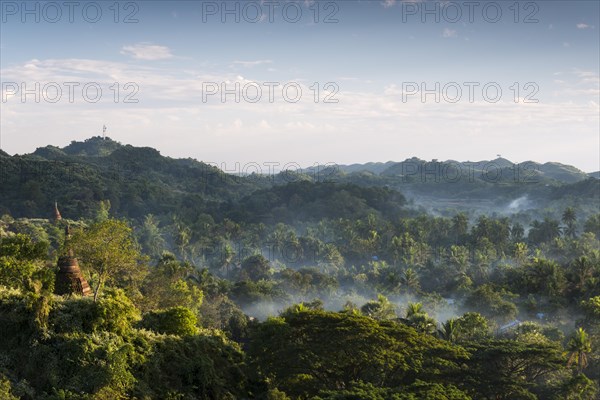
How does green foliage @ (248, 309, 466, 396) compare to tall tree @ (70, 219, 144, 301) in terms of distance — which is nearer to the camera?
green foliage @ (248, 309, 466, 396)

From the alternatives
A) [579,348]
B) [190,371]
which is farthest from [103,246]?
[579,348]

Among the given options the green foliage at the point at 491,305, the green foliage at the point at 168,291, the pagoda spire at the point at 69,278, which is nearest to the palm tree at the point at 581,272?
the green foliage at the point at 491,305

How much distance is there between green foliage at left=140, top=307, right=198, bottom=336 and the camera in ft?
111

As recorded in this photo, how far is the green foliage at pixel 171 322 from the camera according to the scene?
33.8 meters

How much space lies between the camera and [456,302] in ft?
260

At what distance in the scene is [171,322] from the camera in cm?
3403

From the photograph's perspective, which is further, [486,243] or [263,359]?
[486,243]

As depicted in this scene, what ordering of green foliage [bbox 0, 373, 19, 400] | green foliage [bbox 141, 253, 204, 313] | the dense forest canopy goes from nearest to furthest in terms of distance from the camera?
green foliage [bbox 0, 373, 19, 400]
the dense forest canopy
green foliage [bbox 141, 253, 204, 313]

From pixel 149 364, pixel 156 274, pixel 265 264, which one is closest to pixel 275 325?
pixel 149 364

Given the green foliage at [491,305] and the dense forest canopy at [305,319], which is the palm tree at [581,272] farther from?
the green foliage at [491,305]

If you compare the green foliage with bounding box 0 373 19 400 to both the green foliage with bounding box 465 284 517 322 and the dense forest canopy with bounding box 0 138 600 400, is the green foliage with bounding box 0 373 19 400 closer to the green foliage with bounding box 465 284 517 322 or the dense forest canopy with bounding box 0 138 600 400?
the dense forest canopy with bounding box 0 138 600 400

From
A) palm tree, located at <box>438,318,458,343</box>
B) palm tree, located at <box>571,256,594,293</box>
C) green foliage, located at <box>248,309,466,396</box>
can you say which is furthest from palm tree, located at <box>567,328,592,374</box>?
palm tree, located at <box>571,256,594,293</box>

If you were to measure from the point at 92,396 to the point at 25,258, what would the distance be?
1539 centimetres

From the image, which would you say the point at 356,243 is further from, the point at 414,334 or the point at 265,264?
the point at 414,334
